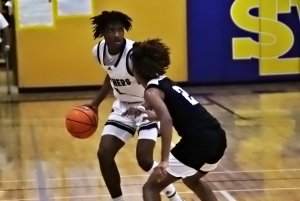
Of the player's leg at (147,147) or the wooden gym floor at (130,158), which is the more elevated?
the player's leg at (147,147)

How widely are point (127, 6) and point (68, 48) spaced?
1.36 m

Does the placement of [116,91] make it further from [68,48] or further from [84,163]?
[68,48]

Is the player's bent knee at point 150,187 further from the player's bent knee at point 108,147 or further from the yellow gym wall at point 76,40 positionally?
the yellow gym wall at point 76,40

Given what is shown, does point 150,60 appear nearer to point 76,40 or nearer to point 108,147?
point 108,147

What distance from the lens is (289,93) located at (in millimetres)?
12367

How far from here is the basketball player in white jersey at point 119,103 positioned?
5301 millimetres

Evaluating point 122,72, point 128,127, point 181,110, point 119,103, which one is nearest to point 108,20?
point 122,72

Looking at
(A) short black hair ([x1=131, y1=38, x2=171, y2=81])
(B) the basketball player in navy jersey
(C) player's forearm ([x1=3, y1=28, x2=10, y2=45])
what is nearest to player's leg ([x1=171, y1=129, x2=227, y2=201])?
(B) the basketball player in navy jersey

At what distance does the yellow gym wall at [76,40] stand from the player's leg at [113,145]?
7745mm

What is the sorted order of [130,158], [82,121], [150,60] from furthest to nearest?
1. [130,158]
2. [82,121]
3. [150,60]

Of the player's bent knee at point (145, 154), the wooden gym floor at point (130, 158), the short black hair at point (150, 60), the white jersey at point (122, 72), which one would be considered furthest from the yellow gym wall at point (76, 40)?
the short black hair at point (150, 60)

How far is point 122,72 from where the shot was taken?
5.31m

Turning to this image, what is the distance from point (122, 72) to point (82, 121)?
24.6 inches

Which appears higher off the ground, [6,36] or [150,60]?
[150,60]
